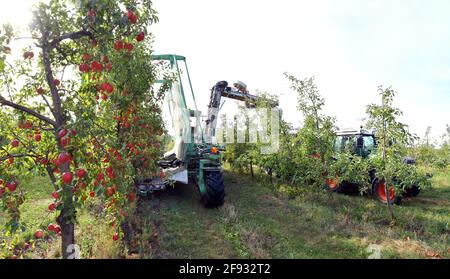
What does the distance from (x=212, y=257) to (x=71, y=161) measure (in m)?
2.78

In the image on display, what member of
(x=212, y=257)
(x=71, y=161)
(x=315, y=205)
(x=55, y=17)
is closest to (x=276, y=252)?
(x=212, y=257)

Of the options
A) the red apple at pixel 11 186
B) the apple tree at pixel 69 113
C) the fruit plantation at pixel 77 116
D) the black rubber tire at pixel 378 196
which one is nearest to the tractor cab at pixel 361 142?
the black rubber tire at pixel 378 196

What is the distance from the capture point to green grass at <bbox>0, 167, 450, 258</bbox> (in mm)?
5082

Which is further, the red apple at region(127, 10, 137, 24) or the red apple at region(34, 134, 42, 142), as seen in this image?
the red apple at region(34, 134, 42, 142)

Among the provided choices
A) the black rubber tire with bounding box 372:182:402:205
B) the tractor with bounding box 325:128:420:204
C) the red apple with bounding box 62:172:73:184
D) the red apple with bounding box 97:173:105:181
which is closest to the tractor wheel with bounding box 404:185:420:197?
the tractor with bounding box 325:128:420:204

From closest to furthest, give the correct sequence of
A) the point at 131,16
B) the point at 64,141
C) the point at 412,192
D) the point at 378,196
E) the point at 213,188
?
1. the point at 64,141
2. the point at 131,16
3. the point at 213,188
4. the point at 378,196
5. the point at 412,192

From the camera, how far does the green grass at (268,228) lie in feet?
16.7

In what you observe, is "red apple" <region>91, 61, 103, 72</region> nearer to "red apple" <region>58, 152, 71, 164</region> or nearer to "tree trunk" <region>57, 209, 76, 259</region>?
"red apple" <region>58, 152, 71, 164</region>

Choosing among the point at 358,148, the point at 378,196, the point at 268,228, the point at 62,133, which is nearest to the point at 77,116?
the point at 62,133

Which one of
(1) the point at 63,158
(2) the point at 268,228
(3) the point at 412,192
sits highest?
(1) the point at 63,158

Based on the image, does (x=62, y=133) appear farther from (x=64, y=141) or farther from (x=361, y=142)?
(x=361, y=142)

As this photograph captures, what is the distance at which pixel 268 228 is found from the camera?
20.8 ft

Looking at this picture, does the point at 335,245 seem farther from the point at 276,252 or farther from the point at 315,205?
the point at 315,205
